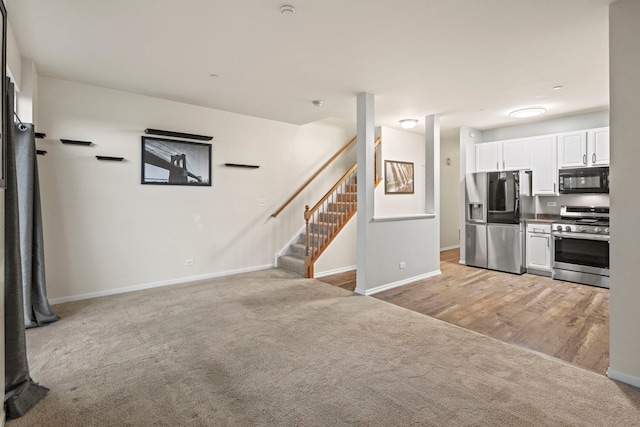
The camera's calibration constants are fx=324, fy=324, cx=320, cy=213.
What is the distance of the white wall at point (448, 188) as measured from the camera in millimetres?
8297

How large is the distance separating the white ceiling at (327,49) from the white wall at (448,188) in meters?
3.55

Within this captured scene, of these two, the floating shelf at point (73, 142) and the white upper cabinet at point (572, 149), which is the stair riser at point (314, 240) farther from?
the white upper cabinet at point (572, 149)

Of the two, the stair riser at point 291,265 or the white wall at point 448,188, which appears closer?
the stair riser at point 291,265

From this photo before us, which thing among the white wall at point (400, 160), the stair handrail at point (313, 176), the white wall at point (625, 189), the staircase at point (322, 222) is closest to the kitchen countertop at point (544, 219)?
the white wall at point (400, 160)

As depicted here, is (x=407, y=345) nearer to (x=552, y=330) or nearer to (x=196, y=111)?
(x=552, y=330)

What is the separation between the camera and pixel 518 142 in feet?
19.1

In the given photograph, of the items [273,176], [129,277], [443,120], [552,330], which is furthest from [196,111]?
[552,330]

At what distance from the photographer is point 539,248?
5.43 meters

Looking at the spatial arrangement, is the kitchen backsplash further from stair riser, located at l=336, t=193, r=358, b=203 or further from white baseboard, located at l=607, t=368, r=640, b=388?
white baseboard, located at l=607, t=368, r=640, b=388

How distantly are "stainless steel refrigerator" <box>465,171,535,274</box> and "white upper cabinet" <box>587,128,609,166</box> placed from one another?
2.94 feet

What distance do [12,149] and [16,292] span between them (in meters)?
0.95

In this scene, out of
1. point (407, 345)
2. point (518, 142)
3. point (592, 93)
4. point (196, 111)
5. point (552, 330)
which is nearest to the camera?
point (407, 345)

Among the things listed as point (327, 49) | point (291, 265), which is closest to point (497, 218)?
point (291, 265)

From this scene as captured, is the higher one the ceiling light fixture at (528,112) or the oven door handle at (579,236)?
the ceiling light fixture at (528,112)
